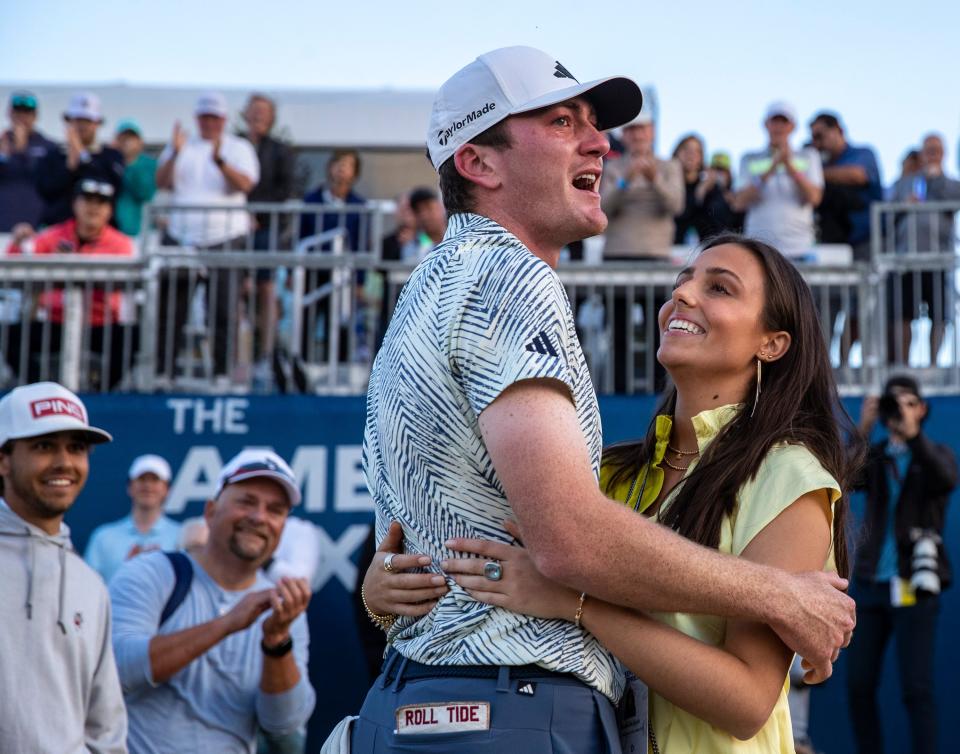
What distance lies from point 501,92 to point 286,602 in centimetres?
327

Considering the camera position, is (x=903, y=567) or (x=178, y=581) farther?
(x=903, y=567)

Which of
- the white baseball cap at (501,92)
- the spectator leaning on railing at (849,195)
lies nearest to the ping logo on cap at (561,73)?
the white baseball cap at (501,92)

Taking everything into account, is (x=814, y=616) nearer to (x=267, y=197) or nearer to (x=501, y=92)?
(x=501, y=92)

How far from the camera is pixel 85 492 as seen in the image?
27.9 ft

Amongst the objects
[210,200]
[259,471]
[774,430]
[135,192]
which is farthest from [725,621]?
[135,192]

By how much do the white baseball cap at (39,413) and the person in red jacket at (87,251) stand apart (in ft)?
14.7

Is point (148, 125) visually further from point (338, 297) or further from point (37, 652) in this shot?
point (37, 652)

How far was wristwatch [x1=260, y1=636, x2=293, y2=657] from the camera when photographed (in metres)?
5.67

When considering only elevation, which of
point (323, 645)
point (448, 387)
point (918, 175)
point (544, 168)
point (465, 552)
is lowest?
point (323, 645)

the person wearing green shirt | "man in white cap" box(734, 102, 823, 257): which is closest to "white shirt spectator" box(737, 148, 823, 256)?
"man in white cap" box(734, 102, 823, 257)

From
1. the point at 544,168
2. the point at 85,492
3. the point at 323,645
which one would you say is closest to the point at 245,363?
the point at 85,492

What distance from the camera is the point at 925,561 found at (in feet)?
24.0

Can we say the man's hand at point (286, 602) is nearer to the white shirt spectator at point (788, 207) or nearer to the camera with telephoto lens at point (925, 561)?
the camera with telephoto lens at point (925, 561)

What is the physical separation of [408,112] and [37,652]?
11.1 metres
